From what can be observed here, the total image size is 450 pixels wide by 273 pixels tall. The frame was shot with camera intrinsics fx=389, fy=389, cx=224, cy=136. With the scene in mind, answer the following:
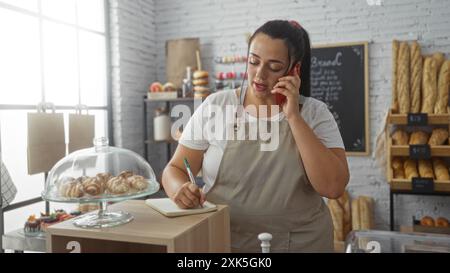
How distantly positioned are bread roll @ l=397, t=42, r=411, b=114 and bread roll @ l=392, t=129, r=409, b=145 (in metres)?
0.20

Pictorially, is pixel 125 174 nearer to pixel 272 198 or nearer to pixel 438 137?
pixel 272 198

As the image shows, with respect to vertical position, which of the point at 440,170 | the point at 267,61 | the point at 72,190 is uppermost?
the point at 267,61

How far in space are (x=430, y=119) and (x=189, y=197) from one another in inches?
111

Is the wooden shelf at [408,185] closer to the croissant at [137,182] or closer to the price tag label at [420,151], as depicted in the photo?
the price tag label at [420,151]

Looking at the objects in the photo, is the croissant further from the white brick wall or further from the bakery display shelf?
the white brick wall

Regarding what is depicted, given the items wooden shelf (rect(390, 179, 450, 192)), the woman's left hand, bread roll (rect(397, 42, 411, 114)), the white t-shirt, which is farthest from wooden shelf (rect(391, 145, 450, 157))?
the woman's left hand

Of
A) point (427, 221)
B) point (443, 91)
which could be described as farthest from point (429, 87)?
point (427, 221)

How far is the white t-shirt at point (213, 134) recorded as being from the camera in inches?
56.4

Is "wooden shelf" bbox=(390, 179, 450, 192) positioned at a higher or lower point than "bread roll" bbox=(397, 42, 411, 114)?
lower

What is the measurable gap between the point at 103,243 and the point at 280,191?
0.62 m

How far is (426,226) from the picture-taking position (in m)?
3.14

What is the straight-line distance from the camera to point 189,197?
1100mm

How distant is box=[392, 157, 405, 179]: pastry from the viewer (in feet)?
10.6

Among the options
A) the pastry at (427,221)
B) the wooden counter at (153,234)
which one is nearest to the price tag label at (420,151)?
the pastry at (427,221)
